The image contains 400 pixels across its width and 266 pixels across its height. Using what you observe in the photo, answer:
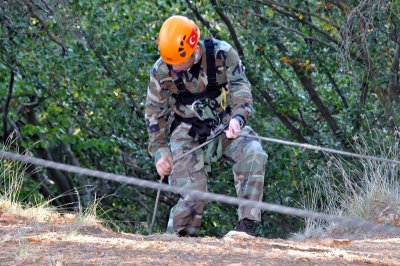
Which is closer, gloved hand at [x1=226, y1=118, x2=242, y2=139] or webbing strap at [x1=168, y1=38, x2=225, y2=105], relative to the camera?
gloved hand at [x1=226, y1=118, x2=242, y2=139]

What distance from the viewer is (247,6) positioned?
40.2ft

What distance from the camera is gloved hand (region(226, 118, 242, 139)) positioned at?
645 centimetres

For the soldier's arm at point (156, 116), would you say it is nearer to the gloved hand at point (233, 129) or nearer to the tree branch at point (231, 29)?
the gloved hand at point (233, 129)

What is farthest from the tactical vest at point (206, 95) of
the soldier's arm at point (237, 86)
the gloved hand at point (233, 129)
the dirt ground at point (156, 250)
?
the dirt ground at point (156, 250)

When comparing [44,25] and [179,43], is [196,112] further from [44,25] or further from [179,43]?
[44,25]

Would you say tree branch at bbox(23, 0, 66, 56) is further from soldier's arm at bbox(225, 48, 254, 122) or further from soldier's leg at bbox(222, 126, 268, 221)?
soldier's leg at bbox(222, 126, 268, 221)

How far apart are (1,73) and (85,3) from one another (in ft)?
8.14

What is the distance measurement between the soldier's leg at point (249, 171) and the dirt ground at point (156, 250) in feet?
2.09

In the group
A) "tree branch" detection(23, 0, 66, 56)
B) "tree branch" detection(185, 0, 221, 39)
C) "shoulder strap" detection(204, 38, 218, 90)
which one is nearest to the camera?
"shoulder strap" detection(204, 38, 218, 90)

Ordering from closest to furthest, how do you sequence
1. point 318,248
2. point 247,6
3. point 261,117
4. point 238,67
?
point 318,248, point 238,67, point 247,6, point 261,117

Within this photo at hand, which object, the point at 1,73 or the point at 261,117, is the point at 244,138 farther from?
the point at 1,73

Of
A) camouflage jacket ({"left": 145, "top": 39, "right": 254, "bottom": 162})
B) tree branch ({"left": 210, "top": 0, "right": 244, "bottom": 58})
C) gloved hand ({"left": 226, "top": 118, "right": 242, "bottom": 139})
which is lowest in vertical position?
gloved hand ({"left": 226, "top": 118, "right": 242, "bottom": 139})

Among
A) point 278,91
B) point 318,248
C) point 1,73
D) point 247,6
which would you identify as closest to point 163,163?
point 318,248

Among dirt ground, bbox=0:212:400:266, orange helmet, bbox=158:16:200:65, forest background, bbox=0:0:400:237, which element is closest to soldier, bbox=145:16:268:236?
orange helmet, bbox=158:16:200:65
